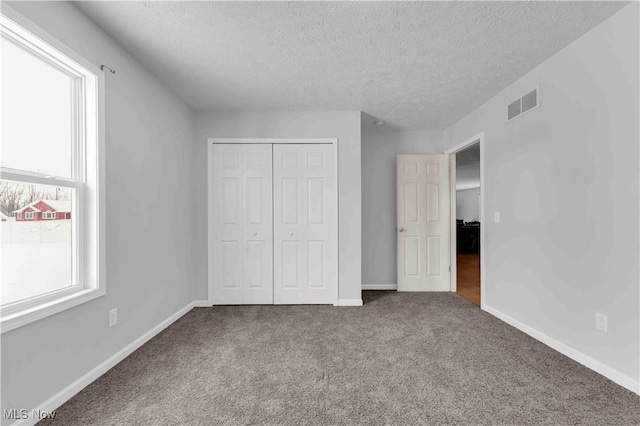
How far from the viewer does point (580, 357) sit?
215cm

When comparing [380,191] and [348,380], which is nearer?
[348,380]

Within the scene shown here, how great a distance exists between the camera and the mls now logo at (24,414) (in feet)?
4.67

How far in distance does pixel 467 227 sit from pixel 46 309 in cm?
926

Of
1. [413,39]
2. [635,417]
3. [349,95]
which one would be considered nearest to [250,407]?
[635,417]

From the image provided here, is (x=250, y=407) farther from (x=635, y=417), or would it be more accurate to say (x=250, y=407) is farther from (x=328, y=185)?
(x=328, y=185)

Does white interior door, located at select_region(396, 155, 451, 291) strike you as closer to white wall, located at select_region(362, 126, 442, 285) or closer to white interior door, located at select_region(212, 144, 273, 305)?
white wall, located at select_region(362, 126, 442, 285)

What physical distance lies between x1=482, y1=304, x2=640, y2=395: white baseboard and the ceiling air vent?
211cm

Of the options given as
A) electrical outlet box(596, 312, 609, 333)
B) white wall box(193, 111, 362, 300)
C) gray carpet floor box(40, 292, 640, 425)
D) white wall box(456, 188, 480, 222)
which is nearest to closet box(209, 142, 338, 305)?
white wall box(193, 111, 362, 300)

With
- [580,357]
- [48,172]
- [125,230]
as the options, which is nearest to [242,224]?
[125,230]

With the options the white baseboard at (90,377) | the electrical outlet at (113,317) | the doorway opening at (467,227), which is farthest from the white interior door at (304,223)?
the doorway opening at (467,227)

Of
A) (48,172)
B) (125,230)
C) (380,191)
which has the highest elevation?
(380,191)

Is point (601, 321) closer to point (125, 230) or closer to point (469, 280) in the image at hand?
point (469, 280)

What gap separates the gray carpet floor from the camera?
5.25 ft

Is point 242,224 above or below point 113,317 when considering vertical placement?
above
